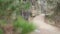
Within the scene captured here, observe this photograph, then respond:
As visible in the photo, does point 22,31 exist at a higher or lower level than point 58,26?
higher

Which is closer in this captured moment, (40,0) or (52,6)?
(52,6)

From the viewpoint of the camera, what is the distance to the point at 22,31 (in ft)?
3.72

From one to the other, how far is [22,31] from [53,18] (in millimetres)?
5927

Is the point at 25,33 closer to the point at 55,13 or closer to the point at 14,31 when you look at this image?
the point at 14,31

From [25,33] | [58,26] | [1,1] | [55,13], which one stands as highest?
[1,1]

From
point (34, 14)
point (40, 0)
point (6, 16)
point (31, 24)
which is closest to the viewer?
point (31, 24)

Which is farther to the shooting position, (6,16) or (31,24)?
(6,16)

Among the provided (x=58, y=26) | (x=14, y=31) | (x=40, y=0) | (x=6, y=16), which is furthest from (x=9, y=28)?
(x=40, y=0)

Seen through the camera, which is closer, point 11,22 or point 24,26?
point 24,26

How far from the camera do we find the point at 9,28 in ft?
3.89

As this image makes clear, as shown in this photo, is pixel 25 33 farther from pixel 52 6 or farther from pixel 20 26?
pixel 52 6

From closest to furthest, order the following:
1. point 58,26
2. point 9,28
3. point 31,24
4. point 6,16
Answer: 1. point 31,24
2. point 9,28
3. point 6,16
4. point 58,26

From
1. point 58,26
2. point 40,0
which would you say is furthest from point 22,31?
point 40,0

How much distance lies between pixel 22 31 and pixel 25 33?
40mm
